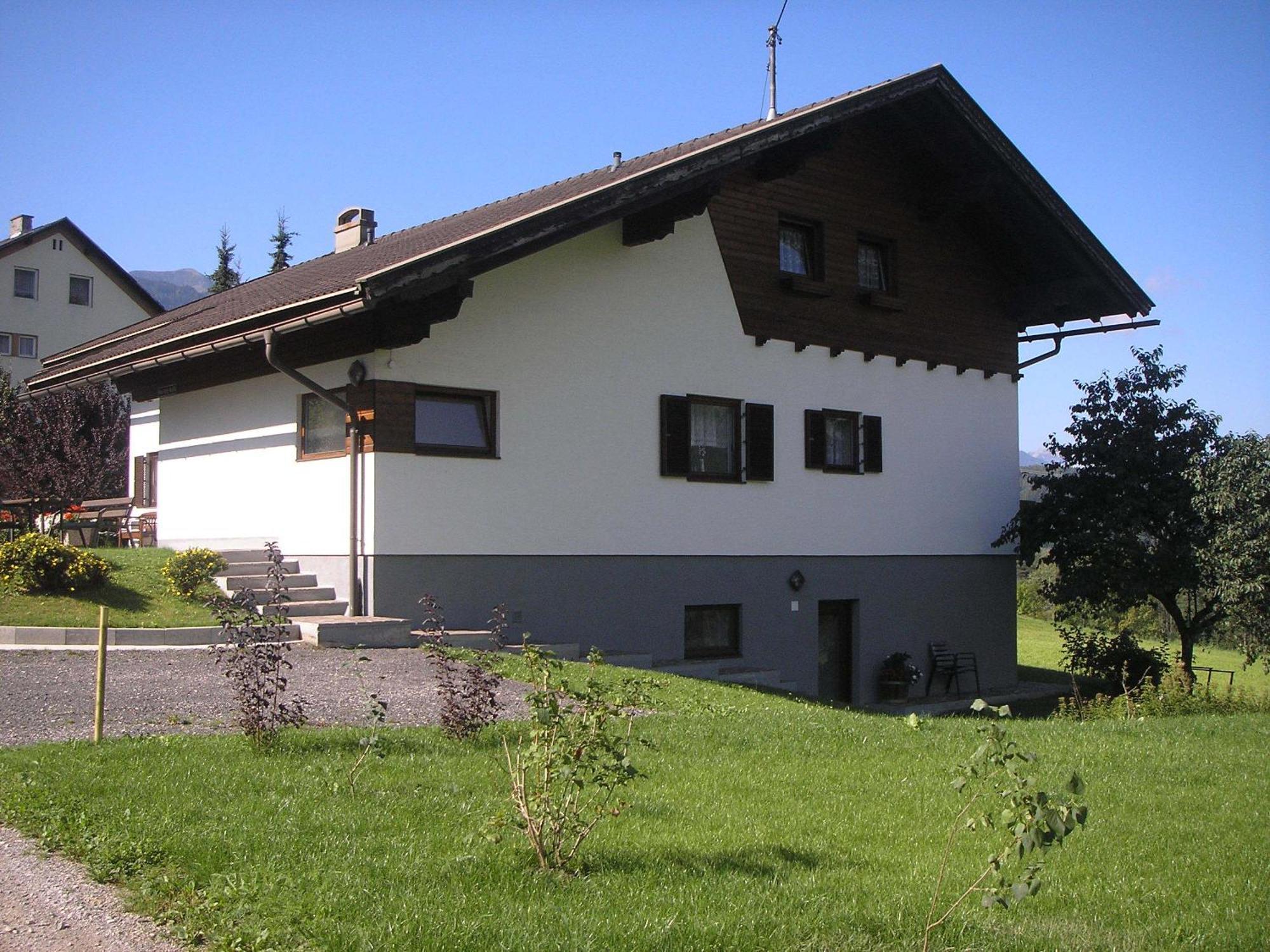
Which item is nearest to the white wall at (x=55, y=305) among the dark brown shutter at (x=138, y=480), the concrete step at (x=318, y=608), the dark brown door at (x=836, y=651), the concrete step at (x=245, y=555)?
the dark brown shutter at (x=138, y=480)

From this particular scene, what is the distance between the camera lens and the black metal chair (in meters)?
20.1

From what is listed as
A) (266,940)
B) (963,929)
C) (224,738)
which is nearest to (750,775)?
(963,929)

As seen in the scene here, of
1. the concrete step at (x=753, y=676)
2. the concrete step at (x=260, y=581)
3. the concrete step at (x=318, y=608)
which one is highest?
the concrete step at (x=260, y=581)

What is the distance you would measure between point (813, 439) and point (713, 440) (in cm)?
190

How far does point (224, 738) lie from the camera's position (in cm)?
836

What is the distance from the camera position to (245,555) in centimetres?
1611

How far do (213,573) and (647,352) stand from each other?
6.12 meters

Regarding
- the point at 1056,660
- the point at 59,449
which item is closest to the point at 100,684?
the point at 59,449

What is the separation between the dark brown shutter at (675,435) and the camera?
16422 mm

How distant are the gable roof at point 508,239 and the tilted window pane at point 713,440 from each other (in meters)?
3.24

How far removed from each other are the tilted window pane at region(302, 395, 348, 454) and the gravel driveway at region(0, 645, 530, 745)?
2866mm

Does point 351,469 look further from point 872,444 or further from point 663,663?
point 872,444

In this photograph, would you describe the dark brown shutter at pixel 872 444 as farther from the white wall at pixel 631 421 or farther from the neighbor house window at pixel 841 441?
the white wall at pixel 631 421

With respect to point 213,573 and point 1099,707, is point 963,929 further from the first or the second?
point 213,573
